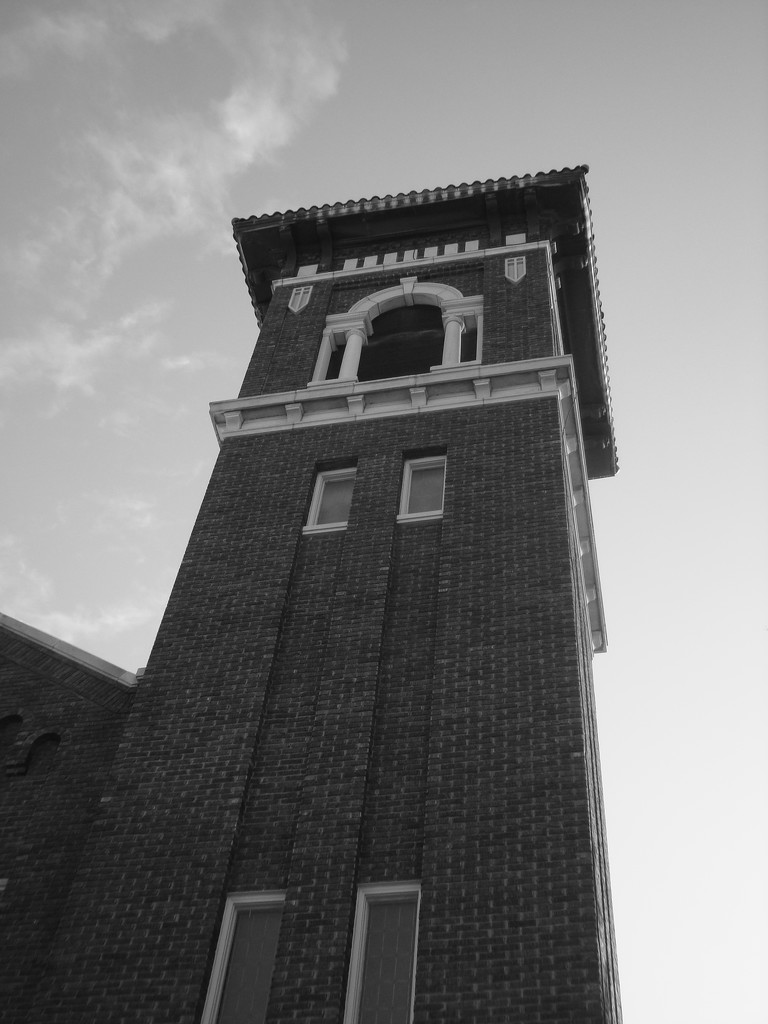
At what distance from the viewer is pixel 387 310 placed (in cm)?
2186

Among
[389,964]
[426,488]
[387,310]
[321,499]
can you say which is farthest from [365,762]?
[387,310]

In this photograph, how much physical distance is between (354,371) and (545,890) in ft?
38.1

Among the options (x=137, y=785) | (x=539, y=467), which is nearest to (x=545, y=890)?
(x=137, y=785)

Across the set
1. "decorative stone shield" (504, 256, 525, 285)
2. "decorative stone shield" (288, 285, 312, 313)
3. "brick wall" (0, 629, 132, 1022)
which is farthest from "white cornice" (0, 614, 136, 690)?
"decorative stone shield" (504, 256, 525, 285)

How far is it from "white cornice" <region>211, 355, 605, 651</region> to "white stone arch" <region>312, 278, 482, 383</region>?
1347 millimetres

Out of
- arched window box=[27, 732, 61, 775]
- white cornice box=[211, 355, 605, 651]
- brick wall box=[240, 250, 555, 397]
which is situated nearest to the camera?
arched window box=[27, 732, 61, 775]

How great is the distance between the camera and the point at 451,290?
70.6 ft

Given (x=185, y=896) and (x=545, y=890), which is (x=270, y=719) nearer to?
(x=185, y=896)

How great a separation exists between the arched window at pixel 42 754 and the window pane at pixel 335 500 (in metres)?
4.86

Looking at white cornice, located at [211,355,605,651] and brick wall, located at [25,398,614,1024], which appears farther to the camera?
white cornice, located at [211,355,605,651]

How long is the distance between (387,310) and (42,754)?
39.0ft

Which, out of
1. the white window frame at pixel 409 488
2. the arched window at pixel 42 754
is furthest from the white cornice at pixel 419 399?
the arched window at pixel 42 754

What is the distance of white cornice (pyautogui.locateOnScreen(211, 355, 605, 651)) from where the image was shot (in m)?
17.5

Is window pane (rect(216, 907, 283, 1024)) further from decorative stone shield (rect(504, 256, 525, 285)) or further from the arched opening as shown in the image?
decorative stone shield (rect(504, 256, 525, 285))
